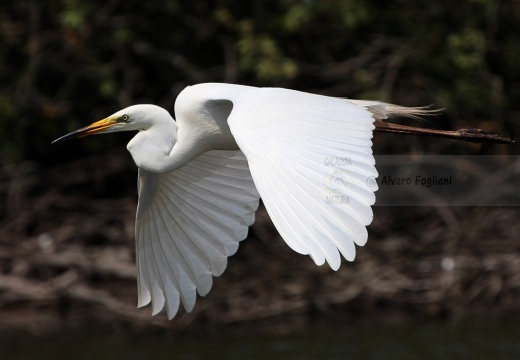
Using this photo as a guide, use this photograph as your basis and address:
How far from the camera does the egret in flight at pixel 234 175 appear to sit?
2.93 meters

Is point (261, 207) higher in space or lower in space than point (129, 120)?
lower

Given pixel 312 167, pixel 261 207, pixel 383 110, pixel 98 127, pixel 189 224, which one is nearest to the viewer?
pixel 312 167

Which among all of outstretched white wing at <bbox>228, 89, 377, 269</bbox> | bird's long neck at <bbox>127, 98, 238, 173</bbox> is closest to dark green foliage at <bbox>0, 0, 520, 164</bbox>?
bird's long neck at <bbox>127, 98, 238, 173</bbox>

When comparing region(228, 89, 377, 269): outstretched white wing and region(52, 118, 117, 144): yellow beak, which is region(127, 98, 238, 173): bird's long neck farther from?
region(228, 89, 377, 269): outstretched white wing

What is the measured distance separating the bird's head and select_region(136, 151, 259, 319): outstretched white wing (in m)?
0.25

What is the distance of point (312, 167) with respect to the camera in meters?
3.11

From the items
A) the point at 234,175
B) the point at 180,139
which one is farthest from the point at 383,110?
the point at 180,139

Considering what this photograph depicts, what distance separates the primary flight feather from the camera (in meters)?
2.93

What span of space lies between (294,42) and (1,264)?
2.87 m

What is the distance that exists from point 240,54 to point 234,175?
3.38 metres

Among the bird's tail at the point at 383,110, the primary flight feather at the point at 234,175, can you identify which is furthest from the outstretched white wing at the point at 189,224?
the bird's tail at the point at 383,110

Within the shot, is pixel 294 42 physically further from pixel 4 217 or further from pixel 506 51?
pixel 4 217

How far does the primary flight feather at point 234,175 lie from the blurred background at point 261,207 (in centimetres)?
191

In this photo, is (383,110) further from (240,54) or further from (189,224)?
(240,54)
